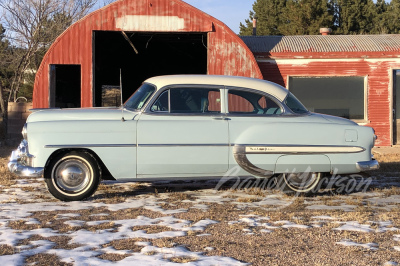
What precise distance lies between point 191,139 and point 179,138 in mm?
157

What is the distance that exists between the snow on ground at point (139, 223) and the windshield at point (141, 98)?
1258 mm

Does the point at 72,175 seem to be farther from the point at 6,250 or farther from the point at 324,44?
the point at 324,44

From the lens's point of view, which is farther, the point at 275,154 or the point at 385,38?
the point at 385,38

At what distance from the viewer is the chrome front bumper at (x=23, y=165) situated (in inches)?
271

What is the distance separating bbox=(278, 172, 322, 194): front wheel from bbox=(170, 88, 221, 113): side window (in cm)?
135

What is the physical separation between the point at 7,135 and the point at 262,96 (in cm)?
1315

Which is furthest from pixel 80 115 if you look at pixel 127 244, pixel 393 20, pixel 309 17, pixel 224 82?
pixel 393 20

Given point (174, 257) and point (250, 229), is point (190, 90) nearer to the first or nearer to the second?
point (250, 229)

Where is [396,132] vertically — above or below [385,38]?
below

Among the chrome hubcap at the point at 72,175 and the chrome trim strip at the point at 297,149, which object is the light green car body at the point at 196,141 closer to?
the chrome trim strip at the point at 297,149

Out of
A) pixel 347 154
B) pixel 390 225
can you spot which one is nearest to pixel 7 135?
pixel 347 154

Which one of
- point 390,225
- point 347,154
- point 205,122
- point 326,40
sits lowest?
point 390,225

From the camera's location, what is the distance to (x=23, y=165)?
7102 millimetres

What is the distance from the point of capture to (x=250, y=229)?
564 cm
